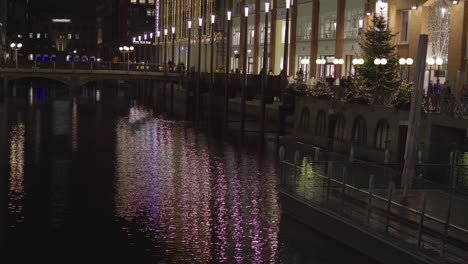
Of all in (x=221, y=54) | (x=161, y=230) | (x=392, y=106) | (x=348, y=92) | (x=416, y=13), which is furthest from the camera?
(x=221, y=54)

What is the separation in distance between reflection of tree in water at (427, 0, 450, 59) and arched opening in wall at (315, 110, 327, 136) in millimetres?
9716

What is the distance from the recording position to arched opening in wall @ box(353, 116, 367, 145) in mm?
40812

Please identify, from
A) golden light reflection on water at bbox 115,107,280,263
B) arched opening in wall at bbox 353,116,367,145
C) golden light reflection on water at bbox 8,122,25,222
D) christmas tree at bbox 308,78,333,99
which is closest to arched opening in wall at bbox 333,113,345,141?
arched opening in wall at bbox 353,116,367,145

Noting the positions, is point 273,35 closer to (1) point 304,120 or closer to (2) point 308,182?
(1) point 304,120

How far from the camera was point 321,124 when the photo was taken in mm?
47312

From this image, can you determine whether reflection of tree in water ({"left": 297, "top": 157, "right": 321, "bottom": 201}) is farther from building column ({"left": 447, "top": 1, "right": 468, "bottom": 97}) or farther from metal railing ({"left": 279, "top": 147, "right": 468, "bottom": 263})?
building column ({"left": 447, "top": 1, "right": 468, "bottom": 97})

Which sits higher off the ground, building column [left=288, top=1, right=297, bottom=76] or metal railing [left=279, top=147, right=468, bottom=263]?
building column [left=288, top=1, right=297, bottom=76]

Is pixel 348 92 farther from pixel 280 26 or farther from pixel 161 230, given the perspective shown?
pixel 280 26

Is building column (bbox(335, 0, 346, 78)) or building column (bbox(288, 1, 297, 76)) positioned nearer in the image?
building column (bbox(335, 0, 346, 78))

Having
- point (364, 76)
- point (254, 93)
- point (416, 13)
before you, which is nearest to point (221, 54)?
point (254, 93)

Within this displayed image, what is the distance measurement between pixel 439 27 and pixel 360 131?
1422 cm

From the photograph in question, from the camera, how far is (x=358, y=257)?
63.3ft

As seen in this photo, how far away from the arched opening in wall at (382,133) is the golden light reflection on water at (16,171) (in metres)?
18.2

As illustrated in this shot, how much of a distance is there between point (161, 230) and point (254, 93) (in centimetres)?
4386
